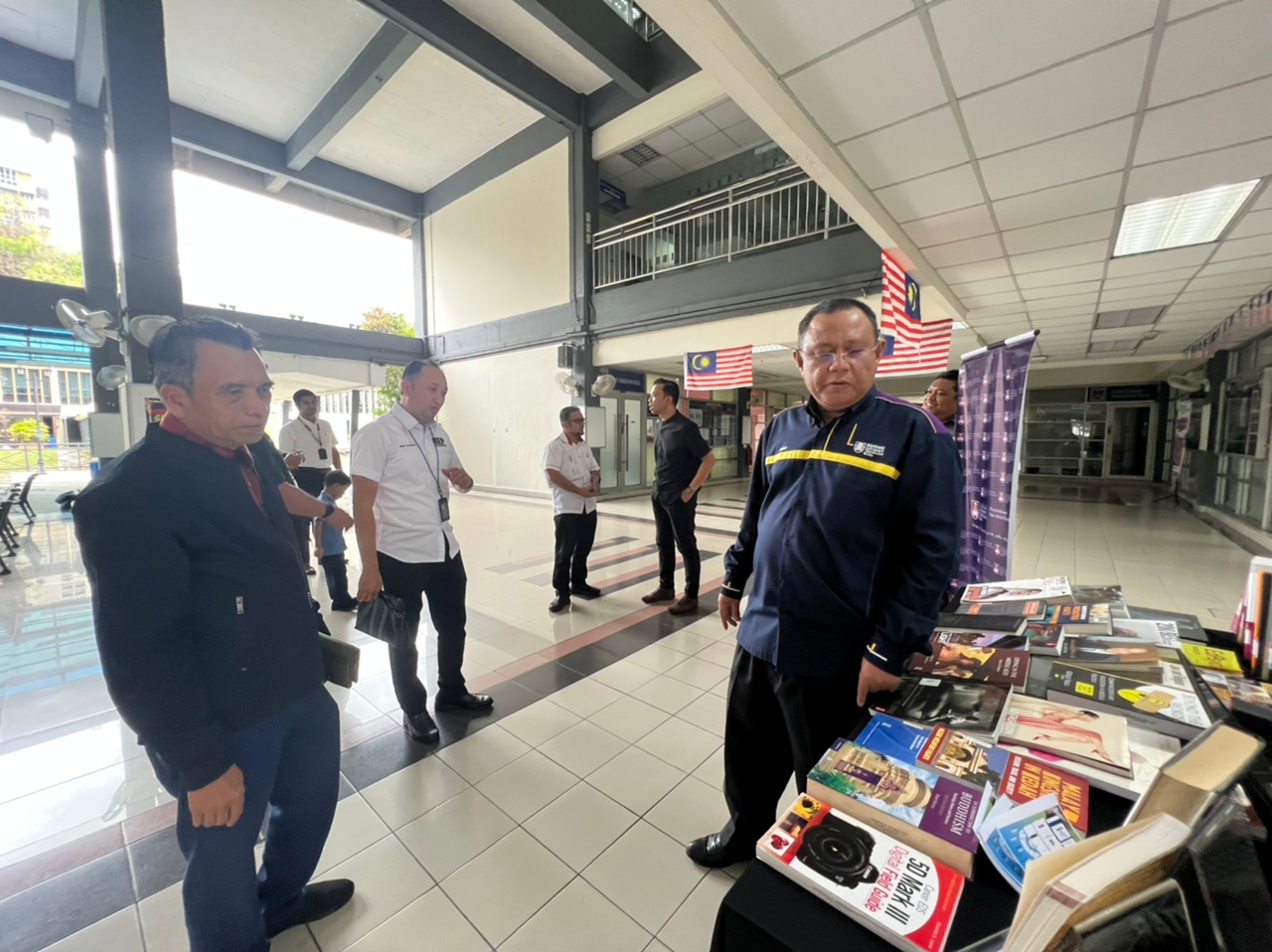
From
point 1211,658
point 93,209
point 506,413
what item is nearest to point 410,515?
point 1211,658

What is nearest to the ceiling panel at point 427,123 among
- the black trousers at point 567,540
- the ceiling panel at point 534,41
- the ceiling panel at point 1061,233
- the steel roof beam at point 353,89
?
the steel roof beam at point 353,89

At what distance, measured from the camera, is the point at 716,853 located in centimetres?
158

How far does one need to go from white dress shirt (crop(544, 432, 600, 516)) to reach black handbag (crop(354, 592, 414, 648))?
1.80 meters

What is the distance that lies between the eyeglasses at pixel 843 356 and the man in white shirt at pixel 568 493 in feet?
8.80

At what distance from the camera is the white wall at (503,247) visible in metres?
9.49

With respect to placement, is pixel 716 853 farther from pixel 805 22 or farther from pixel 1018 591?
pixel 805 22

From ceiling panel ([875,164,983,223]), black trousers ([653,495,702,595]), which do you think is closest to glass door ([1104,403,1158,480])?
ceiling panel ([875,164,983,223])

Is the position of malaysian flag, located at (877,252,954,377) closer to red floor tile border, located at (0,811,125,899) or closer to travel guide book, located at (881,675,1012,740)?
travel guide book, located at (881,675,1012,740)

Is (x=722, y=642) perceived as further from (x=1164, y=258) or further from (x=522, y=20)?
(x=522, y=20)

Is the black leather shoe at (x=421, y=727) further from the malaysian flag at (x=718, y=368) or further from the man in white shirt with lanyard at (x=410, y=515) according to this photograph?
the malaysian flag at (x=718, y=368)

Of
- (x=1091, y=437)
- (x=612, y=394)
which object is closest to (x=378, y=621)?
(x=612, y=394)

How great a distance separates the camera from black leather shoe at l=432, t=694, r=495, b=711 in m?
2.49

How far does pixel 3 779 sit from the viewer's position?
2.04 m

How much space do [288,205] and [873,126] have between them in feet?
43.5
